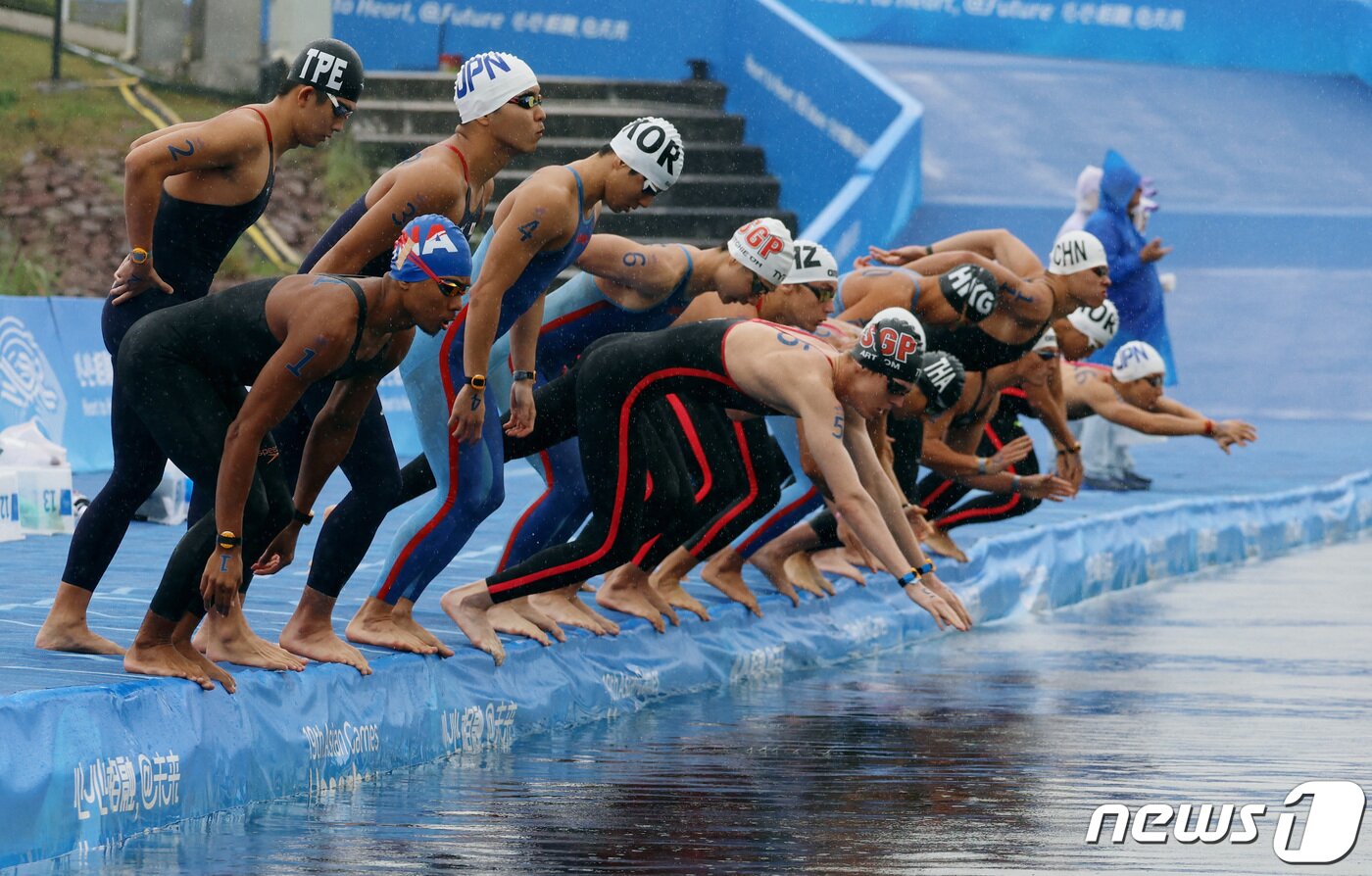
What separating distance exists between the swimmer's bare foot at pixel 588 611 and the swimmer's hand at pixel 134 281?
2.25m

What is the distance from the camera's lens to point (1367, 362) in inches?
952

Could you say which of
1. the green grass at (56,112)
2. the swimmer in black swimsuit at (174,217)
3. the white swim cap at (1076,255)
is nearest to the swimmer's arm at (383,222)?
the swimmer in black swimsuit at (174,217)

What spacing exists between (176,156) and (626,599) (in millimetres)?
2853

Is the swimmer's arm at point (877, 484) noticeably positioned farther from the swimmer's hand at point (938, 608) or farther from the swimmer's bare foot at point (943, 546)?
the swimmer's bare foot at point (943, 546)

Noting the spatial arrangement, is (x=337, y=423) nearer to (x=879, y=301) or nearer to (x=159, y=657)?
(x=159, y=657)

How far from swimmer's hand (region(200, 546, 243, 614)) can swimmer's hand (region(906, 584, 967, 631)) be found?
2.18m

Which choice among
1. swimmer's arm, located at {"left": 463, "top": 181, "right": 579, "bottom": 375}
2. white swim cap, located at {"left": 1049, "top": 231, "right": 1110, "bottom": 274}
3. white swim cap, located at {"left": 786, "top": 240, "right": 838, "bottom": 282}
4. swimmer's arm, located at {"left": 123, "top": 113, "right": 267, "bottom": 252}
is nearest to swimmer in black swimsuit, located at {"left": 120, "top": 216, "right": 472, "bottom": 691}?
swimmer's arm, located at {"left": 123, "top": 113, "right": 267, "bottom": 252}

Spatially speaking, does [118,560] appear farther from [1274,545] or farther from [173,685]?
[1274,545]

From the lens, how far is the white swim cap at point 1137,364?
1288 centimetres

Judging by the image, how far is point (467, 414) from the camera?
6.81 metres

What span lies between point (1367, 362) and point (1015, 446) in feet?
50.1

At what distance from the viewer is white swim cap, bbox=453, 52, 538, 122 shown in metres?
6.87

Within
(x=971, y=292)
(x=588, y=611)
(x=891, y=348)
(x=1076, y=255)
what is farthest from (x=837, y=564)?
(x=891, y=348)

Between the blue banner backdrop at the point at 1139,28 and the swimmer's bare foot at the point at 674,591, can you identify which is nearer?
the swimmer's bare foot at the point at 674,591
